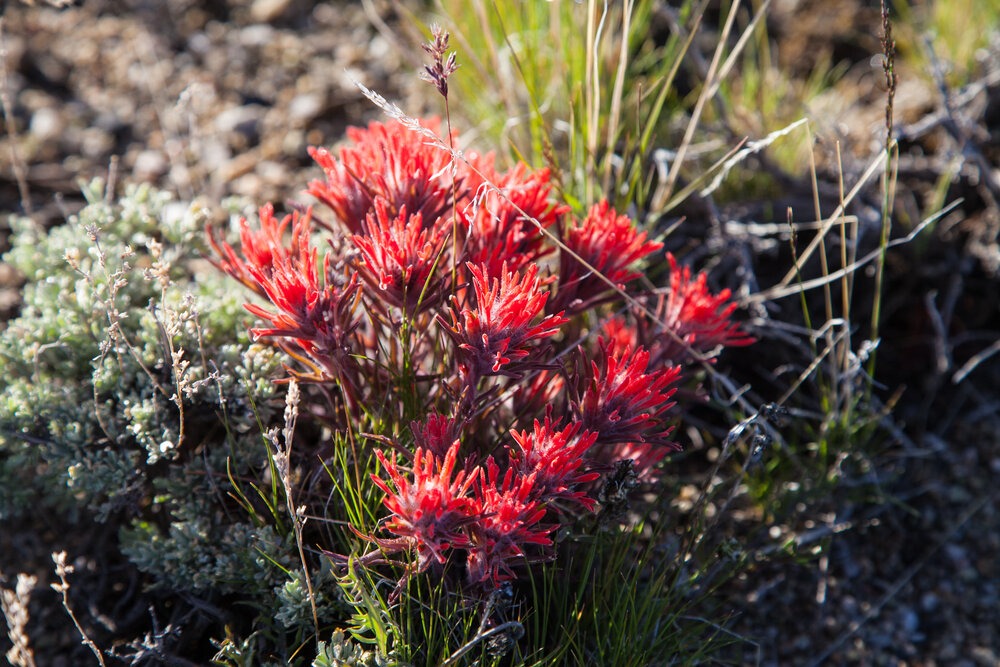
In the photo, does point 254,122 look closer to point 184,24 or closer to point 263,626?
point 184,24

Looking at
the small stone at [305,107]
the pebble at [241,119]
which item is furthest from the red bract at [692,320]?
the pebble at [241,119]

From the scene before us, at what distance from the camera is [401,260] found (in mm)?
1613

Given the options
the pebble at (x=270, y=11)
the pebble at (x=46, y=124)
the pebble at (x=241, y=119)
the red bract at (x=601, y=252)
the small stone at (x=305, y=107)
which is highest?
the pebble at (x=270, y=11)

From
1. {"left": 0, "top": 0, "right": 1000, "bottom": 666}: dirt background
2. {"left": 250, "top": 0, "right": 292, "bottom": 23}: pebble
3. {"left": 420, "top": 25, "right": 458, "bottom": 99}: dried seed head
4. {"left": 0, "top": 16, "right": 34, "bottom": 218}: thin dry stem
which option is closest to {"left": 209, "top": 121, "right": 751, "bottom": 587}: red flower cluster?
{"left": 420, "top": 25, "right": 458, "bottom": 99}: dried seed head

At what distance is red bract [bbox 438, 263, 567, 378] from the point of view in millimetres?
1535

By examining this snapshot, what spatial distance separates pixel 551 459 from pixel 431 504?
0.75 feet

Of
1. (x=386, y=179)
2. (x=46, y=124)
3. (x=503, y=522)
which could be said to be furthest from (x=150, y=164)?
(x=503, y=522)

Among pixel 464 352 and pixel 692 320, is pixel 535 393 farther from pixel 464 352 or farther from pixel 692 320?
pixel 692 320

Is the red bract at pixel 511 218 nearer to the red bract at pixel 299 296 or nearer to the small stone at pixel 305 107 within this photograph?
the red bract at pixel 299 296

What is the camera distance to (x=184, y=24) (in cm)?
382

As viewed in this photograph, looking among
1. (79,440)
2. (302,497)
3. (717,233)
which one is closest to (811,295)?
(717,233)

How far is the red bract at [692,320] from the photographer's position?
1877 mm

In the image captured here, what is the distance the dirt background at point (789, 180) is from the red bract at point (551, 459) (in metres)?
0.70

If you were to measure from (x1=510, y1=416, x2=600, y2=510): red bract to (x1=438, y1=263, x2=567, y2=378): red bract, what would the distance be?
13 cm
